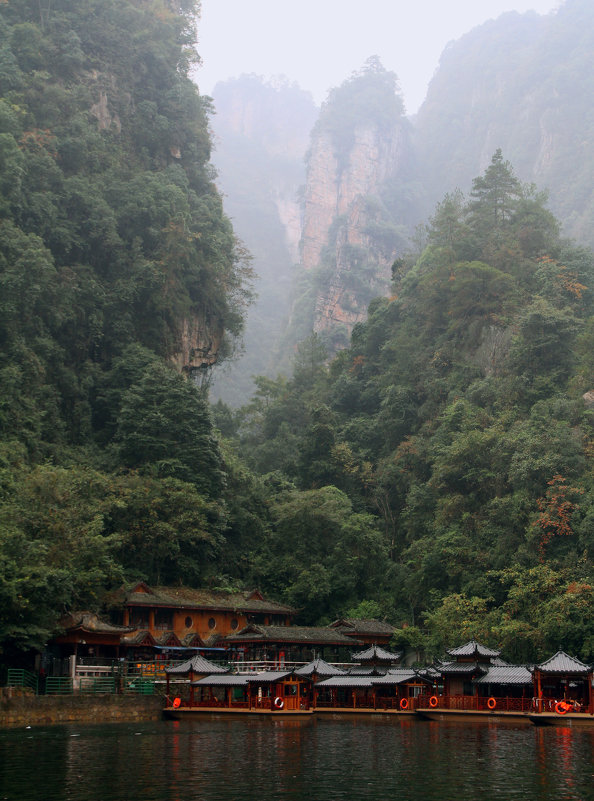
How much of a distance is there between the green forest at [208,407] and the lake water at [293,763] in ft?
24.2

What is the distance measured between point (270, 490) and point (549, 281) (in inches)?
885

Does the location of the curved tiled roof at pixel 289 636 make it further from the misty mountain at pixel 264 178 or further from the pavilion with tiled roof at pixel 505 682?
the misty mountain at pixel 264 178

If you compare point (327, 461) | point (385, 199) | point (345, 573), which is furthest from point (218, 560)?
point (385, 199)

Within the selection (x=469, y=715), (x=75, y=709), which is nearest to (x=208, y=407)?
(x=75, y=709)

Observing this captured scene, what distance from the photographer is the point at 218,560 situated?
165 ft

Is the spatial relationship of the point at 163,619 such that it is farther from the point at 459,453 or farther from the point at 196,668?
the point at 459,453

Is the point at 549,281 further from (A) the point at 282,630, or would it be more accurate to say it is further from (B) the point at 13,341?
(B) the point at 13,341

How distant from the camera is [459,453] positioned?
48.8 m

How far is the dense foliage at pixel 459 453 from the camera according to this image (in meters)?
41.7

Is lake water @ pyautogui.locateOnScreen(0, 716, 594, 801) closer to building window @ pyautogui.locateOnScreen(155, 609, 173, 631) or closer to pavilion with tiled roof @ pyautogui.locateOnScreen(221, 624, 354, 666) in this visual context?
pavilion with tiled roof @ pyautogui.locateOnScreen(221, 624, 354, 666)

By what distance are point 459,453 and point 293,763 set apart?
2906 centimetres

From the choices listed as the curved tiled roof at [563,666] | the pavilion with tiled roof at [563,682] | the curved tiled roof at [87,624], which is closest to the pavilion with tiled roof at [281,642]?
the curved tiled roof at [87,624]

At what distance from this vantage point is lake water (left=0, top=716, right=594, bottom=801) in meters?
17.7

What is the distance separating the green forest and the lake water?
24.2 ft
